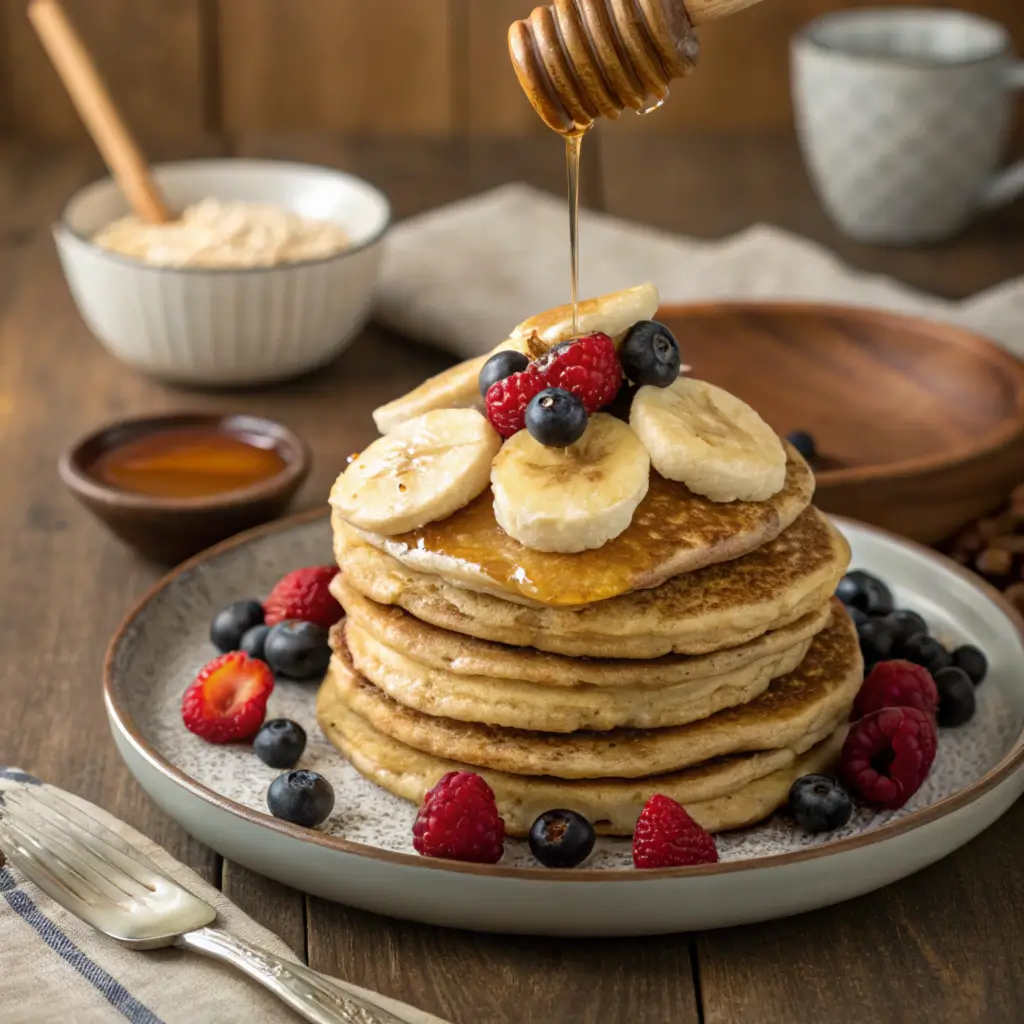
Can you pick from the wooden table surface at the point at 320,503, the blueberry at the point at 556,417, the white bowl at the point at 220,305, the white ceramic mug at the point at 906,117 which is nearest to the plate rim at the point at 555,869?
the wooden table surface at the point at 320,503

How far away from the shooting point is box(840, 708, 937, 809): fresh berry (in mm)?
1789

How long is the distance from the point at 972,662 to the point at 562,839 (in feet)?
2.19

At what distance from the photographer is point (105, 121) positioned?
10.8ft

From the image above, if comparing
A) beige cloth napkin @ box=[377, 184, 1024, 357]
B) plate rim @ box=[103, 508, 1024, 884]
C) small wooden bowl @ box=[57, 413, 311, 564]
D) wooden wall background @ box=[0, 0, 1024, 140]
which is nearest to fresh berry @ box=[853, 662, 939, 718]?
plate rim @ box=[103, 508, 1024, 884]

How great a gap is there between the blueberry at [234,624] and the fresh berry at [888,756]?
79cm

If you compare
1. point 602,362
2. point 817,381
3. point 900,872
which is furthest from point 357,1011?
point 817,381

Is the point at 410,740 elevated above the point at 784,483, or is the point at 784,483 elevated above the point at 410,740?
the point at 784,483

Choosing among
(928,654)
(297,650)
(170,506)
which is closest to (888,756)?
(928,654)

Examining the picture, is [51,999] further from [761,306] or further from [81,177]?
[81,177]

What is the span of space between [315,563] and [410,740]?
1.96 feet

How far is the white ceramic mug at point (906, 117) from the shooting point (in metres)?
3.55

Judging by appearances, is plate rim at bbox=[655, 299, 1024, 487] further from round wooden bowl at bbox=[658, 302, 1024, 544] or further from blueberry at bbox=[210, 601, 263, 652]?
blueberry at bbox=[210, 601, 263, 652]

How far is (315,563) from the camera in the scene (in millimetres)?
2363

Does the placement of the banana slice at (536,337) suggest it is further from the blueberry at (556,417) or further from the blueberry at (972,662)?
the blueberry at (972,662)
